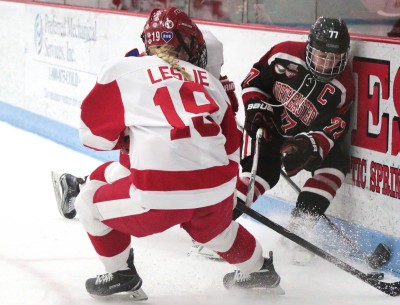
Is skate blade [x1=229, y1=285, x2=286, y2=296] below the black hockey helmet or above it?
below

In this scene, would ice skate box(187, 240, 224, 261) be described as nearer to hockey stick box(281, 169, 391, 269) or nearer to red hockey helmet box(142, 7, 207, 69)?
hockey stick box(281, 169, 391, 269)

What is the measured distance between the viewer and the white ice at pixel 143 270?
299 cm

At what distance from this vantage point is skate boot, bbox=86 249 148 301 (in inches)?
112

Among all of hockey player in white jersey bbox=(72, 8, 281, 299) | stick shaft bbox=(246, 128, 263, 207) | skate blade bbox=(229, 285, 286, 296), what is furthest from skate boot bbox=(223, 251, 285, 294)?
stick shaft bbox=(246, 128, 263, 207)

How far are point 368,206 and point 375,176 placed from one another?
0.40 feet

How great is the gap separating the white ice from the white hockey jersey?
0.54 meters

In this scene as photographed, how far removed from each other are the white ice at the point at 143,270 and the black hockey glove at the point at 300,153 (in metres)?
0.35

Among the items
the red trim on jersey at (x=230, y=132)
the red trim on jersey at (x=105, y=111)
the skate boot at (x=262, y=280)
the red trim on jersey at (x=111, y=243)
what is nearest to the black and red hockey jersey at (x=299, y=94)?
the skate boot at (x=262, y=280)

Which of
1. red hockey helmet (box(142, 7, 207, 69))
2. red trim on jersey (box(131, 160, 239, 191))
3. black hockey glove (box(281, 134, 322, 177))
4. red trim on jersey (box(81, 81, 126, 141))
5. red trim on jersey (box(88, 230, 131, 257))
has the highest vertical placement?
red hockey helmet (box(142, 7, 207, 69))

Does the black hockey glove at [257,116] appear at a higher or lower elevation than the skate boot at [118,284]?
higher

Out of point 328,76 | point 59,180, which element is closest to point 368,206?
point 328,76

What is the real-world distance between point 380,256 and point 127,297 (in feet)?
3.12

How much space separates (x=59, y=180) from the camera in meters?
3.97

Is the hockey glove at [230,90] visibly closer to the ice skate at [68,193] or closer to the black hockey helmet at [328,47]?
the black hockey helmet at [328,47]
